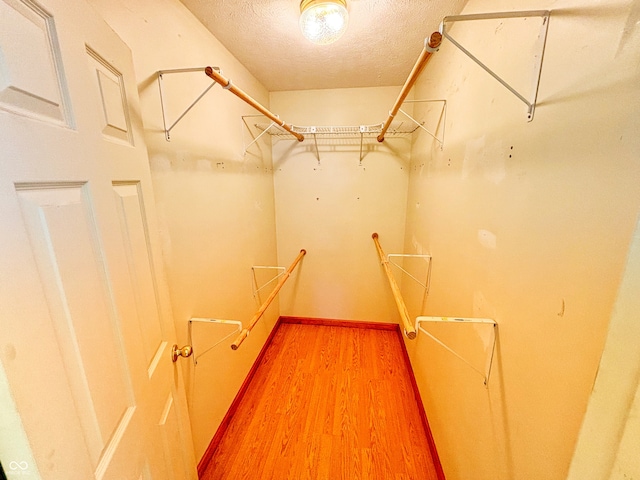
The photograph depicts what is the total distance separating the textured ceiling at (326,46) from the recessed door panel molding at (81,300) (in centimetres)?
127

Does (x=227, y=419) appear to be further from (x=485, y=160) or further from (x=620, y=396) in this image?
(x=485, y=160)

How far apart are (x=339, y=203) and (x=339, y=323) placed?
4.51 ft

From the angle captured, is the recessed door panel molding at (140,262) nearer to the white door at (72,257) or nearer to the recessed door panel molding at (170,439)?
the white door at (72,257)

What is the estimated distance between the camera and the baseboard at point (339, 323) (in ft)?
8.98

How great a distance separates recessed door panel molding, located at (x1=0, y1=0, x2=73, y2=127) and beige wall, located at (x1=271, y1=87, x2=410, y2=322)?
2.08 metres

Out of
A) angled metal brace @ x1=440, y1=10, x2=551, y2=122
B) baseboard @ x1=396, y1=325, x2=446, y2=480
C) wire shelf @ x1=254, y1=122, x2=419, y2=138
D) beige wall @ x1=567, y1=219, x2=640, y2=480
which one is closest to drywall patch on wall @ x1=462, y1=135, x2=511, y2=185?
angled metal brace @ x1=440, y1=10, x2=551, y2=122

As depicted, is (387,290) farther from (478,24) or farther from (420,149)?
(478,24)

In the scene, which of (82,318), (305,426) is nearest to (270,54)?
(82,318)

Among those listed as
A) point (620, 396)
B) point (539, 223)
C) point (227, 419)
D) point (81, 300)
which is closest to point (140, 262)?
point (81, 300)

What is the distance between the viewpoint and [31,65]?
0.43 meters

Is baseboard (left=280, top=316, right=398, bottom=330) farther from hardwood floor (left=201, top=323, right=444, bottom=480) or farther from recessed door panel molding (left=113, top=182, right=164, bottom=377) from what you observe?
recessed door panel molding (left=113, top=182, right=164, bottom=377)

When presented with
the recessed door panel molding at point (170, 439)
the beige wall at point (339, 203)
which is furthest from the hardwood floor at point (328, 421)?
the recessed door panel molding at point (170, 439)

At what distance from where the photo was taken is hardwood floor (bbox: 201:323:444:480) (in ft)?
4.66

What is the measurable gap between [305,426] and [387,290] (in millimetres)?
1480
